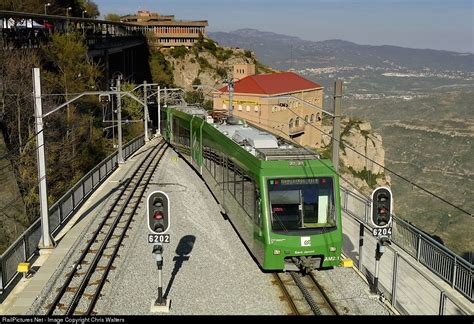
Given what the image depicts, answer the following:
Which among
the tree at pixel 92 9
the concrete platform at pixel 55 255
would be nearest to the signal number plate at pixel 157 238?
the concrete platform at pixel 55 255

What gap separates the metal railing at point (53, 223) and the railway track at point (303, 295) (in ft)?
23.5

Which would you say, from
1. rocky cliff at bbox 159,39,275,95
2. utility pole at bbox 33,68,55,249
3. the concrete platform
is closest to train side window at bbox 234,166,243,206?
the concrete platform

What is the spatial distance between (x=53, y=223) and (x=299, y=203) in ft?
32.6

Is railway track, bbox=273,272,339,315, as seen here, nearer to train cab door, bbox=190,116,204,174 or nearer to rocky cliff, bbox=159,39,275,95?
train cab door, bbox=190,116,204,174

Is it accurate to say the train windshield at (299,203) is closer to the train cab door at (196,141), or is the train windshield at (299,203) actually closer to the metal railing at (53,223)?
the metal railing at (53,223)

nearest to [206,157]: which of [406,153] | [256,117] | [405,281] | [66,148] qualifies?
[405,281]

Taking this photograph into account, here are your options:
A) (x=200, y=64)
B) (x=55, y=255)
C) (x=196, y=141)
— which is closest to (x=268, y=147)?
(x=55, y=255)

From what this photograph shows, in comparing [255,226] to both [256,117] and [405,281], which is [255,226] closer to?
[405,281]

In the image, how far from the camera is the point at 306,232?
46.2 ft

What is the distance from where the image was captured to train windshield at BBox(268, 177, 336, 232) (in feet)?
46.4

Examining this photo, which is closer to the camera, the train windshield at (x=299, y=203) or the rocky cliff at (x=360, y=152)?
the train windshield at (x=299, y=203)

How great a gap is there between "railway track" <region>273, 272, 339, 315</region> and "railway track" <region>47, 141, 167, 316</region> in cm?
471

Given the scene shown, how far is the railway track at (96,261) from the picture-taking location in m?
13.4
